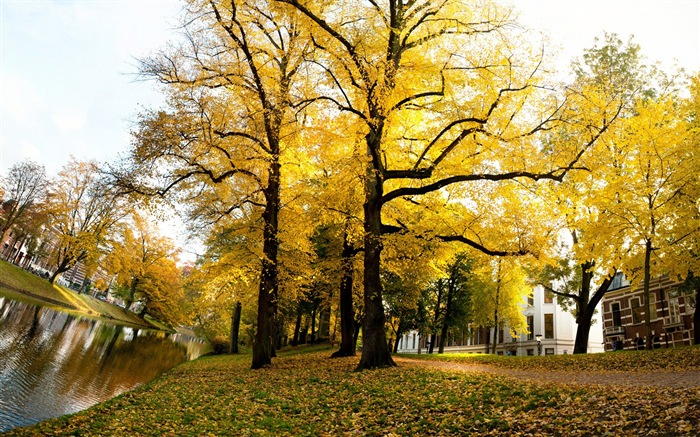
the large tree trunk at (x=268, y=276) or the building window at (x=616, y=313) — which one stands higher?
the building window at (x=616, y=313)

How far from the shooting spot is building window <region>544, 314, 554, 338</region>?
5519 centimetres

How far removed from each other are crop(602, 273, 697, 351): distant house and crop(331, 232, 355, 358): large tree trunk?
17.9 metres

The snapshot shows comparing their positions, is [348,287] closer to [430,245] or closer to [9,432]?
Result: [430,245]

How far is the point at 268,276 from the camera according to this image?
59.2 feet

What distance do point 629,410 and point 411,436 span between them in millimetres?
3288

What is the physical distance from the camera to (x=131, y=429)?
26.7 ft

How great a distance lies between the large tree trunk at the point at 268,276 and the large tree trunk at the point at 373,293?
14.1 feet

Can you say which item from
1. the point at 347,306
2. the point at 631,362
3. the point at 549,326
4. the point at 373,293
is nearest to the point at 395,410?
A: the point at 373,293

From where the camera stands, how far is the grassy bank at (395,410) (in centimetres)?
646

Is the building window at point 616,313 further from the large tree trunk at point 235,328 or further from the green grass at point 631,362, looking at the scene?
the large tree trunk at point 235,328

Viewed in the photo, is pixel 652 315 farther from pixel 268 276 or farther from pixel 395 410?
pixel 395 410

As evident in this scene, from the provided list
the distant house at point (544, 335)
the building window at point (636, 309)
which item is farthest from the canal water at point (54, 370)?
the building window at point (636, 309)

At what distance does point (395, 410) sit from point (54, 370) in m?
11.8

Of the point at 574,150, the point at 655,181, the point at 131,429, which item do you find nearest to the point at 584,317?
the point at 655,181
